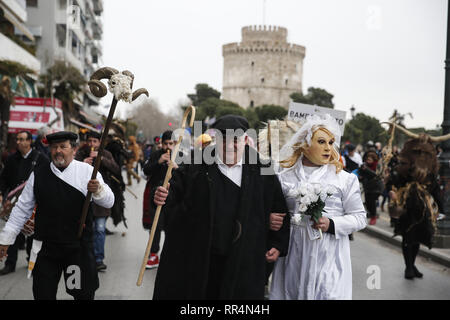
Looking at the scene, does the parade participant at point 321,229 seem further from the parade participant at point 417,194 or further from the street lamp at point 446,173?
the street lamp at point 446,173

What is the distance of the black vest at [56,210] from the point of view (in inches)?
160

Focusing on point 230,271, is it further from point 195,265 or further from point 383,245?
point 383,245

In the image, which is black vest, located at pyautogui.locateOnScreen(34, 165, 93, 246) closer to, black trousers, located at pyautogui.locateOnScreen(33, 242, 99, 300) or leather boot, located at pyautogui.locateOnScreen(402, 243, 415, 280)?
black trousers, located at pyautogui.locateOnScreen(33, 242, 99, 300)

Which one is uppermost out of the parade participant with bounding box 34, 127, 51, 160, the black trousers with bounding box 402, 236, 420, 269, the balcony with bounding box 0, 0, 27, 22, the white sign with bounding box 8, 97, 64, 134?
the balcony with bounding box 0, 0, 27, 22

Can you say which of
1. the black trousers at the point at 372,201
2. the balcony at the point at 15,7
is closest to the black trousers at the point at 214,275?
the black trousers at the point at 372,201

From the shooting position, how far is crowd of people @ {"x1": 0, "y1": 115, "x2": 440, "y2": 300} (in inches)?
136

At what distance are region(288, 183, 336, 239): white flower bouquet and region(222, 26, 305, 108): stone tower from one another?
293 ft

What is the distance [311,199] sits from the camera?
364 cm

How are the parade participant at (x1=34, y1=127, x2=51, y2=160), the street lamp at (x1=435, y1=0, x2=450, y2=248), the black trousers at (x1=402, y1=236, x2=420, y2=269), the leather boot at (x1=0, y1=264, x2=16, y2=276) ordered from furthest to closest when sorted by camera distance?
the street lamp at (x1=435, y1=0, x2=450, y2=248) → the parade participant at (x1=34, y1=127, x2=51, y2=160) → the black trousers at (x1=402, y1=236, x2=420, y2=269) → the leather boot at (x1=0, y1=264, x2=16, y2=276)

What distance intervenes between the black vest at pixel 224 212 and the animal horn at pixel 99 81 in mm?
1048

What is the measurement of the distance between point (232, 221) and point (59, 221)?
1528 mm

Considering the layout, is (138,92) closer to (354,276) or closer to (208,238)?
(208,238)

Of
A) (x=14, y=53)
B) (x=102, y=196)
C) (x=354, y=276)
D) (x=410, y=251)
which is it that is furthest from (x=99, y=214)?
(x=14, y=53)

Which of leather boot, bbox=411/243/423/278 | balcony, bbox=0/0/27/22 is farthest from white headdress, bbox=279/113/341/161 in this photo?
balcony, bbox=0/0/27/22
